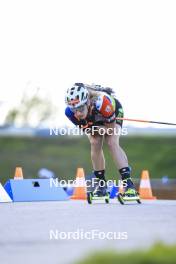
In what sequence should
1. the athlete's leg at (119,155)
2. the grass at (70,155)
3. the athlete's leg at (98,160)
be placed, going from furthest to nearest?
the grass at (70,155)
the athlete's leg at (98,160)
the athlete's leg at (119,155)

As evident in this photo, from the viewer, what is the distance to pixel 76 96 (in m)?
10.7

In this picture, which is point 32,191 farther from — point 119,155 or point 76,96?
point 76,96

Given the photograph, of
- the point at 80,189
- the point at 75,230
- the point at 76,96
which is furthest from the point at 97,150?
the point at 75,230

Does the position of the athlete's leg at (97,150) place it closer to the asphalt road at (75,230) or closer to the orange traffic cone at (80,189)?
the asphalt road at (75,230)

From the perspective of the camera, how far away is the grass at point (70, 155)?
43500mm

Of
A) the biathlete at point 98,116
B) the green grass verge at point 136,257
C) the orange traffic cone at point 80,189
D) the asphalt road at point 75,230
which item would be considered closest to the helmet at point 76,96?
the biathlete at point 98,116

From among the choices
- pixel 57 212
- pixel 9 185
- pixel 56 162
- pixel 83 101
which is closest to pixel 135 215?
pixel 57 212

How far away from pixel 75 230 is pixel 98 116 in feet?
12.3

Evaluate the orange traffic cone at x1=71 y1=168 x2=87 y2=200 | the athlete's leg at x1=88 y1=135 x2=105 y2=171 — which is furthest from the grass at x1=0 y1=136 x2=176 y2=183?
the athlete's leg at x1=88 y1=135 x2=105 y2=171

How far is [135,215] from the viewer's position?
904 centimetres

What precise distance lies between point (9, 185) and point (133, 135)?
32.6m

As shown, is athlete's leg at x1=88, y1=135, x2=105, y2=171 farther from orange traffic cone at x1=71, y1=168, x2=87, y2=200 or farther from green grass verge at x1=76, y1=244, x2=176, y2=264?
green grass verge at x1=76, y1=244, x2=176, y2=264

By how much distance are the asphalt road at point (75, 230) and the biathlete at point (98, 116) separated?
29.4 inches

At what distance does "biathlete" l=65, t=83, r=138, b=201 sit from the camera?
35.4 feet
